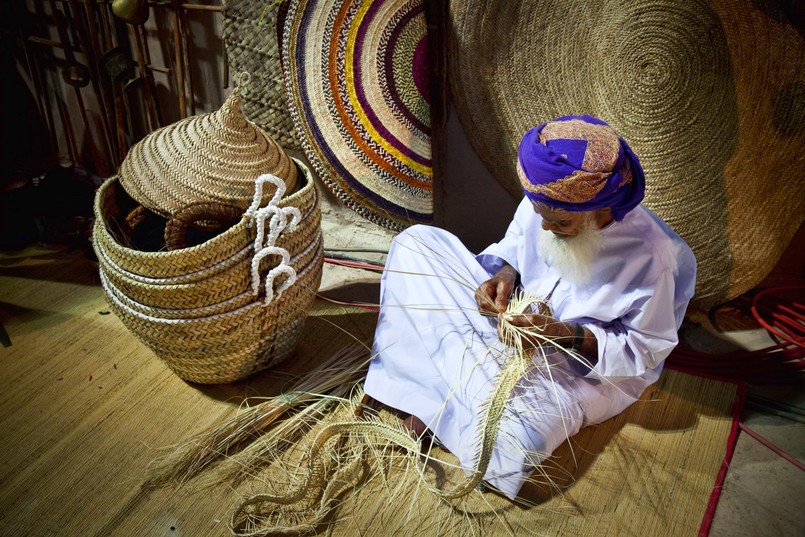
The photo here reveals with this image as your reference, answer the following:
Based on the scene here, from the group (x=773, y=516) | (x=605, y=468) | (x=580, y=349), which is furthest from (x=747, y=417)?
(x=580, y=349)

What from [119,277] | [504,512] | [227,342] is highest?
[119,277]

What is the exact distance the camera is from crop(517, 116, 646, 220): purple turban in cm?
141

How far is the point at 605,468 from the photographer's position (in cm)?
180

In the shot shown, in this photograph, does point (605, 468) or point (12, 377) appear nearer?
point (605, 468)

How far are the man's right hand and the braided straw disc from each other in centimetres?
78

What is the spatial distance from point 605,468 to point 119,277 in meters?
1.62

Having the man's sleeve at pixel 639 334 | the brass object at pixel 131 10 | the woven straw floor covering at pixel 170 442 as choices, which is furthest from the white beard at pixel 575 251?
the brass object at pixel 131 10

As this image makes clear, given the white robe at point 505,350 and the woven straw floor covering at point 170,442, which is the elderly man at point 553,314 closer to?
the white robe at point 505,350

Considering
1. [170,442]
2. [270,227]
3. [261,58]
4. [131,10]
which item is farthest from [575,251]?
[131,10]

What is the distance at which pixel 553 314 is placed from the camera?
181 centimetres

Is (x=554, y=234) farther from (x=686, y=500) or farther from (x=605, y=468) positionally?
(x=686, y=500)

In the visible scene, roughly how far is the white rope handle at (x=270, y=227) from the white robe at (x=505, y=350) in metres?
0.42

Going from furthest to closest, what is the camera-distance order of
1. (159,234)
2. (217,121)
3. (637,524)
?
(159,234) < (217,121) < (637,524)

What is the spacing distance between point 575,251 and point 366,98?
1.25 m
